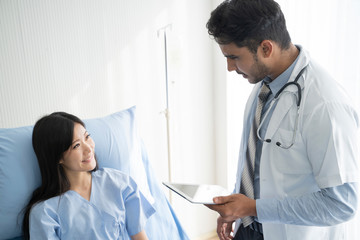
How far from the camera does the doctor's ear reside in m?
0.99

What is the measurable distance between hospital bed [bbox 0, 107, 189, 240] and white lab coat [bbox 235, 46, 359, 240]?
0.64 m

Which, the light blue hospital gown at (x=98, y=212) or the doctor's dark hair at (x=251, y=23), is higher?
the doctor's dark hair at (x=251, y=23)

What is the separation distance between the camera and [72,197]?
1273 mm

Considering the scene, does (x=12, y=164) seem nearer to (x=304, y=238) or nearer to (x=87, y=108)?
(x=87, y=108)

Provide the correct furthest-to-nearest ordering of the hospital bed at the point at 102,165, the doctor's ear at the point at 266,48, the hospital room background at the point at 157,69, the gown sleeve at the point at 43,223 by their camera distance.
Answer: the hospital room background at the point at 157,69 < the hospital bed at the point at 102,165 < the gown sleeve at the point at 43,223 < the doctor's ear at the point at 266,48

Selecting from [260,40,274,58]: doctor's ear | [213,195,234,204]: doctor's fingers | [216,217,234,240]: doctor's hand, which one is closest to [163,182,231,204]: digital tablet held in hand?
[213,195,234,204]: doctor's fingers

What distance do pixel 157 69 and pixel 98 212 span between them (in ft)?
3.67

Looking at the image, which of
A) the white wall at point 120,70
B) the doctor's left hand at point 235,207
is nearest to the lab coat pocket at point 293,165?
the doctor's left hand at point 235,207

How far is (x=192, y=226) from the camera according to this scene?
95.8 inches

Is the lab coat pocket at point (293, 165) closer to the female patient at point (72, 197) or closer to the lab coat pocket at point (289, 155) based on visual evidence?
the lab coat pocket at point (289, 155)

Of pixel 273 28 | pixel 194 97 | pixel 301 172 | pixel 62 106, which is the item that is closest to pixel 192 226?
pixel 194 97

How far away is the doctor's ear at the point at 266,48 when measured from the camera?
3.24 ft

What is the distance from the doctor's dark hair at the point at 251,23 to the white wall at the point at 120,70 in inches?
34.2

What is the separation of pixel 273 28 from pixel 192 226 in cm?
192
